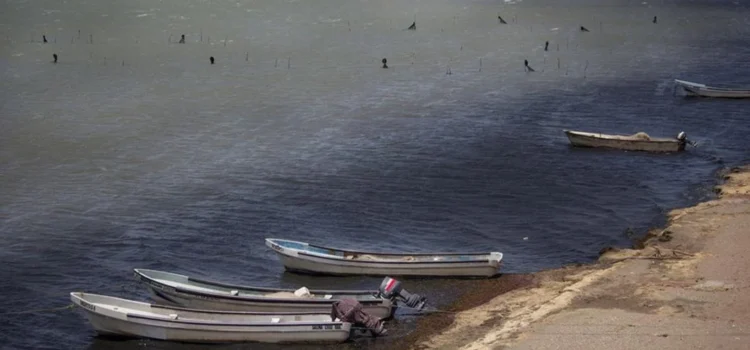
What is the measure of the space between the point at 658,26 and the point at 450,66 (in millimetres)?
37961

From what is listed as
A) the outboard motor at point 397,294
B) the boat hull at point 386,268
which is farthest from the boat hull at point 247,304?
the boat hull at point 386,268

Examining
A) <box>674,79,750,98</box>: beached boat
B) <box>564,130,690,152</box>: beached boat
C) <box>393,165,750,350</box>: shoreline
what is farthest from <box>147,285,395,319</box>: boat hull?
<box>674,79,750,98</box>: beached boat

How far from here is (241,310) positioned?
144ft

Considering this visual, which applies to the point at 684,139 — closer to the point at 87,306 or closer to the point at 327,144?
the point at 327,144

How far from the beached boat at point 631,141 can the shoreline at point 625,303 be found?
1800 centimetres

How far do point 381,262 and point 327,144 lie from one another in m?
26.4

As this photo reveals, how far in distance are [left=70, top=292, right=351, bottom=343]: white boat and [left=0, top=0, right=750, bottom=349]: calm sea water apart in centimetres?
103

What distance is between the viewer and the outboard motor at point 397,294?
4353 centimetres

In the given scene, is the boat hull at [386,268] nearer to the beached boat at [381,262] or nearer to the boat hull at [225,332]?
the beached boat at [381,262]

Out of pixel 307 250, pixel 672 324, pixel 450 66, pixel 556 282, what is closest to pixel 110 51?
pixel 450 66

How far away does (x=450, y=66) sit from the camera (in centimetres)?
10325

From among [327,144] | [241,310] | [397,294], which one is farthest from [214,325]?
[327,144]

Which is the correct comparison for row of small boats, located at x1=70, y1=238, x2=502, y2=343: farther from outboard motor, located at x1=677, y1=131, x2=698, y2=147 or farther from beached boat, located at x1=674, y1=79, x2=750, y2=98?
beached boat, located at x1=674, y1=79, x2=750, y2=98

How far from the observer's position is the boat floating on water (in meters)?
43.3
